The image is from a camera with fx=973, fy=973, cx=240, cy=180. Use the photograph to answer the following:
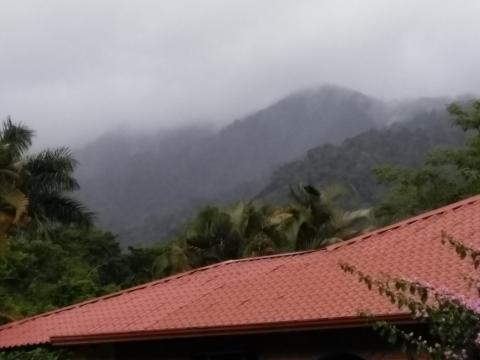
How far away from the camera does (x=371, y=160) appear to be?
260 feet

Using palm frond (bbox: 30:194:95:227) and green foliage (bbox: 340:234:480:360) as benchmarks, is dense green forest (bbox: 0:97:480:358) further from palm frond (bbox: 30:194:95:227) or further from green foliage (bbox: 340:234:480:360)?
green foliage (bbox: 340:234:480:360)

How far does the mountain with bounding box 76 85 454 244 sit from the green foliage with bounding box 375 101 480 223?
92.6 metres

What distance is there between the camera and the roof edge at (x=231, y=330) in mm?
10531

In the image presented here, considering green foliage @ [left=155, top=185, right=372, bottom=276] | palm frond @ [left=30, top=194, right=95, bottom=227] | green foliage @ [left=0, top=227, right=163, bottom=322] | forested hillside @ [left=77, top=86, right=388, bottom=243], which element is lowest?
forested hillside @ [left=77, top=86, right=388, bottom=243]

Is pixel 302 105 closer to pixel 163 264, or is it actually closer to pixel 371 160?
pixel 371 160

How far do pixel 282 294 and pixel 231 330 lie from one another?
1145mm

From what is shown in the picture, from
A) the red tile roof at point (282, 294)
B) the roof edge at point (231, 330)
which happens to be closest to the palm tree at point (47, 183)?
the red tile roof at point (282, 294)

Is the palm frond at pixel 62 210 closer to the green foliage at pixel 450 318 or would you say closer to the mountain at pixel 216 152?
the green foliage at pixel 450 318

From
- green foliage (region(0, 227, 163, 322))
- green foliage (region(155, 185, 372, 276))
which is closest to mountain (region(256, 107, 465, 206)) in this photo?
green foliage (region(0, 227, 163, 322))

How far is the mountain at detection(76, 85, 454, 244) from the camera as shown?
5650 inches

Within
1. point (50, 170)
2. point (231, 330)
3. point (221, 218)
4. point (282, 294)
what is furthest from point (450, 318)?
point (50, 170)

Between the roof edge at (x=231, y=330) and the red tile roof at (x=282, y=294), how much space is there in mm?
16

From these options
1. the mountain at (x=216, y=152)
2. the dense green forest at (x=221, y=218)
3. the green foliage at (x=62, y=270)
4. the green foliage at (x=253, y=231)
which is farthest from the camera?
the mountain at (x=216, y=152)

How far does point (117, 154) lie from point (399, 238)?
16221cm
